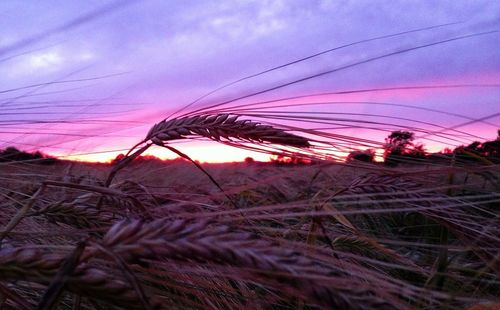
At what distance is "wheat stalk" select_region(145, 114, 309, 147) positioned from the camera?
3.76 feet

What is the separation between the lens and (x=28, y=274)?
68cm

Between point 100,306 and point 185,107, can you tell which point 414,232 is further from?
point 100,306

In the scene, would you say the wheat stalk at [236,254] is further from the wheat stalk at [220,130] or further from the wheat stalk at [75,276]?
the wheat stalk at [220,130]

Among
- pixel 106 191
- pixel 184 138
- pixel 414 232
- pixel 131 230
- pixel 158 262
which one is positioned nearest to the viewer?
pixel 131 230

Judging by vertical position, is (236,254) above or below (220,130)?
below

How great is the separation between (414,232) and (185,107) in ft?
4.76

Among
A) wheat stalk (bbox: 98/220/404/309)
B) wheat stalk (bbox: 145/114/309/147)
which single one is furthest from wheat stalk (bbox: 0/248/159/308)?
wheat stalk (bbox: 145/114/309/147)

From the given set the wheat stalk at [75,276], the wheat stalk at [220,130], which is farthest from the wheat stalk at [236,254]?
the wheat stalk at [220,130]

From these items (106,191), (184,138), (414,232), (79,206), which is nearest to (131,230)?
(106,191)

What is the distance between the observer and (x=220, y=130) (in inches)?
49.9

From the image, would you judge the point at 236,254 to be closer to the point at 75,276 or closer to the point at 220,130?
the point at 75,276

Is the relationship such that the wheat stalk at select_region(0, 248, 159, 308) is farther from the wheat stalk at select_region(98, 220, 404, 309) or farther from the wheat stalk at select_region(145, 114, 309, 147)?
the wheat stalk at select_region(145, 114, 309, 147)

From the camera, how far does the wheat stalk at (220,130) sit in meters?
1.15

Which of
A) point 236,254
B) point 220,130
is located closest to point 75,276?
point 236,254
